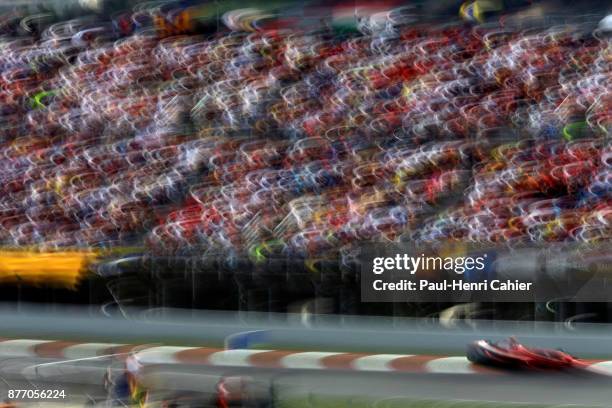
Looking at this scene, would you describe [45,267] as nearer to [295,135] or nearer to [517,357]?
[295,135]

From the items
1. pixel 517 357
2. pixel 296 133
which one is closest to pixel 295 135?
pixel 296 133

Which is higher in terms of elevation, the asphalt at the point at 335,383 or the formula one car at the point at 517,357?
the formula one car at the point at 517,357

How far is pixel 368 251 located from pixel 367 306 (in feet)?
0.73

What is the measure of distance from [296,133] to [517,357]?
58.0 inches

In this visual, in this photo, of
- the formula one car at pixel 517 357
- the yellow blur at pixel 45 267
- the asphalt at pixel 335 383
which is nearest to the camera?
the asphalt at pixel 335 383

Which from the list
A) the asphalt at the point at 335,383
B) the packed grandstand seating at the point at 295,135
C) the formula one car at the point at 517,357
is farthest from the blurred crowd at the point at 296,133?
the asphalt at the point at 335,383

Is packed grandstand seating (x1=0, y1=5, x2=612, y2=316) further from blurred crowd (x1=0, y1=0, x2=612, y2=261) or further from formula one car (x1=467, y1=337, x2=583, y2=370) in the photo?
formula one car (x1=467, y1=337, x2=583, y2=370)

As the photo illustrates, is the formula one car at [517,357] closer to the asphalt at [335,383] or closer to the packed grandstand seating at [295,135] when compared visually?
the asphalt at [335,383]

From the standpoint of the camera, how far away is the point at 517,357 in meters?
4.88

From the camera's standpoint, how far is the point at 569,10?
5.21 metres

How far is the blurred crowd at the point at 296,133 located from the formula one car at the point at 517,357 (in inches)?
16.0

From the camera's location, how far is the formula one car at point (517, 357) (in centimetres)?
480

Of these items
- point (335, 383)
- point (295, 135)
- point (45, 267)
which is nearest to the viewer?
point (335, 383)

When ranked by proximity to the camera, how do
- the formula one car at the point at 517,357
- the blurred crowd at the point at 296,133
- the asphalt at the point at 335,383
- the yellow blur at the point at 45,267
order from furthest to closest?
the yellow blur at the point at 45,267 < the blurred crowd at the point at 296,133 < the formula one car at the point at 517,357 < the asphalt at the point at 335,383
